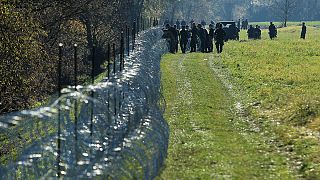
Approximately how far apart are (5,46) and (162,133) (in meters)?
7.81

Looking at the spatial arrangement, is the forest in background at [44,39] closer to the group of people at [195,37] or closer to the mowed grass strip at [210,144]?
the mowed grass strip at [210,144]

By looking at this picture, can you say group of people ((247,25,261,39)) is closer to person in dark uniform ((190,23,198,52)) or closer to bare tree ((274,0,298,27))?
person in dark uniform ((190,23,198,52))

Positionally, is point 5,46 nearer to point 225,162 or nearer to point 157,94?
point 157,94

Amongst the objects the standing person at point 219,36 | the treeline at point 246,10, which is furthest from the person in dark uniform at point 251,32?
the treeline at point 246,10

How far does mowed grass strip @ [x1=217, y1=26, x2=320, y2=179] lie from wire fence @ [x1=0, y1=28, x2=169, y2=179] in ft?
8.92

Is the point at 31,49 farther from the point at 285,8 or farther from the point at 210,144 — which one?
the point at 285,8

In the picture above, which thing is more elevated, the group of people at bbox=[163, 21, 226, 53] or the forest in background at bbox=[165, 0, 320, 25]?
the group of people at bbox=[163, 21, 226, 53]

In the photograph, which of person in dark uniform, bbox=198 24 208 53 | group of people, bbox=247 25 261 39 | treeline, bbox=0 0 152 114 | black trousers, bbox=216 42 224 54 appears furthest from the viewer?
group of people, bbox=247 25 261 39

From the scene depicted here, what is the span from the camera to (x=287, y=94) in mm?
19312

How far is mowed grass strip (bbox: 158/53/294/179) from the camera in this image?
1109cm

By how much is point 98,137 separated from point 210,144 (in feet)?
15.9

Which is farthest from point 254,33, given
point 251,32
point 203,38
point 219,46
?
point 219,46

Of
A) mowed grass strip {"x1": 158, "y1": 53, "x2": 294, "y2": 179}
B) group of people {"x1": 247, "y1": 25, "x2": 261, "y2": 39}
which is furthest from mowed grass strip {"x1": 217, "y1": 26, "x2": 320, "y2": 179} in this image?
group of people {"x1": 247, "y1": 25, "x2": 261, "y2": 39}

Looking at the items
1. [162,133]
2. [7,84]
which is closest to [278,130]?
[162,133]
